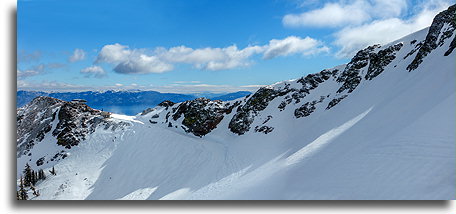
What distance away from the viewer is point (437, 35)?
23125 mm

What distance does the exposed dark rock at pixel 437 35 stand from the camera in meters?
21.6

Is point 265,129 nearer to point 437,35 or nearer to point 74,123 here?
point 437,35

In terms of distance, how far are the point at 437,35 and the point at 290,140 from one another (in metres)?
19.8

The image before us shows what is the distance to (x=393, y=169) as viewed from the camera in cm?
796

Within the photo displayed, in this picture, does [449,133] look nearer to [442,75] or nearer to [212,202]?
[442,75]

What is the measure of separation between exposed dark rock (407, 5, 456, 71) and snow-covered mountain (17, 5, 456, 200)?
14 cm

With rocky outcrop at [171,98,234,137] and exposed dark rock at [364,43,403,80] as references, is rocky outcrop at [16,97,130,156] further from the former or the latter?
exposed dark rock at [364,43,403,80]

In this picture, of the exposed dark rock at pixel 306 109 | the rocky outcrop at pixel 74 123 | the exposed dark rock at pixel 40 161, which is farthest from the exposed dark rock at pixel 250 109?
the exposed dark rock at pixel 40 161

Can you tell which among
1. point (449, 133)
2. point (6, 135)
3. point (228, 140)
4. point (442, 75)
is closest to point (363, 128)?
point (442, 75)

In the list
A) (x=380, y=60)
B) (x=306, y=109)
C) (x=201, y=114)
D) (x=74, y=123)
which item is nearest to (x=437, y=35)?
(x=380, y=60)

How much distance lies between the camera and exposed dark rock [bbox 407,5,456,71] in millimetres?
21616

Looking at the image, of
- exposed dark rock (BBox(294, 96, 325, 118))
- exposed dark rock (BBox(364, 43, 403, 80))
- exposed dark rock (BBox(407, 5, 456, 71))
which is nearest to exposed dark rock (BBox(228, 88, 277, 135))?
exposed dark rock (BBox(294, 96, 325, 118))

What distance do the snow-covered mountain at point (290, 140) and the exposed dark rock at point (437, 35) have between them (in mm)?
135

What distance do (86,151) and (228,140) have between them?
26836 millimetres
